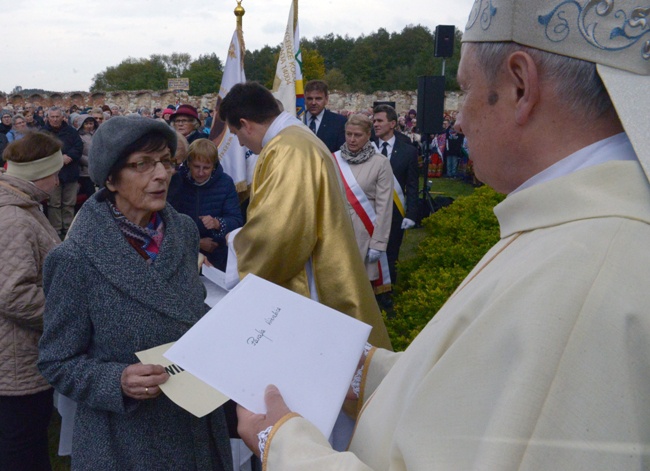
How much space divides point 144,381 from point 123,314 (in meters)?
0.27

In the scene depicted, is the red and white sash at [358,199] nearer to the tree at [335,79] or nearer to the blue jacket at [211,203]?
the blue jacket at [211,203]

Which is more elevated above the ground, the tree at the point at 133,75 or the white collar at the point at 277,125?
the tree at the point at 133,75

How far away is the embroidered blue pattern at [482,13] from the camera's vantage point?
107cm

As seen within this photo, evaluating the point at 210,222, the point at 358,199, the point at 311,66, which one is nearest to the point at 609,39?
the point at 210,222

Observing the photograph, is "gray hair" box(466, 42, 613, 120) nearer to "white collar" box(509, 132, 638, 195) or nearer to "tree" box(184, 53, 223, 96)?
"white collar" box(509, 132, 638, 195)

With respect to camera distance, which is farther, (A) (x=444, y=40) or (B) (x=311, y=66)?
(B) (x=311, y=66)

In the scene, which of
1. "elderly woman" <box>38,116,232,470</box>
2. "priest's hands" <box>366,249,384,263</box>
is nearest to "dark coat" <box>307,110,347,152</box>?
"priest's hands" <box>366,249,384,263</box>

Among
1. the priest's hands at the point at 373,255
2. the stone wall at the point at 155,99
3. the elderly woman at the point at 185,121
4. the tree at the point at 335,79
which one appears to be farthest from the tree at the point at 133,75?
the priest's hands at the point at 373,255

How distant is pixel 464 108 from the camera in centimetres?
114

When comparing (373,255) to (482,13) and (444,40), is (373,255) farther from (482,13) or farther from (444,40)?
(444,40)

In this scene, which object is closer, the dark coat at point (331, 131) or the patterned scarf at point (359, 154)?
the patterned scarf at point (359, 154)

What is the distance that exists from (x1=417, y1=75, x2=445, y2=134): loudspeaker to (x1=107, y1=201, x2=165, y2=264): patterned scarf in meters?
8.81

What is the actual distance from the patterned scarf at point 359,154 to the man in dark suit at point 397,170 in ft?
3.23

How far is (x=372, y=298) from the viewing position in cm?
321
